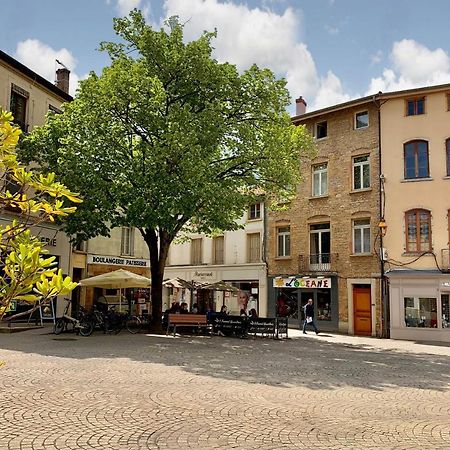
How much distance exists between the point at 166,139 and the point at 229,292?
632 inches

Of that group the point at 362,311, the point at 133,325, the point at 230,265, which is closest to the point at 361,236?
the point at 362,311

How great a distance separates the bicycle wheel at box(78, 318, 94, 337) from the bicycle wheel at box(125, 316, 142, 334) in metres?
1.92

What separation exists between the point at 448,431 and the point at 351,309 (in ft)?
61.2

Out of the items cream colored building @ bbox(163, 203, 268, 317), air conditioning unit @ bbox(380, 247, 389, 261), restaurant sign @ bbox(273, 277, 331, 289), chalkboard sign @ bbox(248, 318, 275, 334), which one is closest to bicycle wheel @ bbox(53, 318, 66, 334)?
chalkboard sign @ bbox(248, 318, 275, 334)

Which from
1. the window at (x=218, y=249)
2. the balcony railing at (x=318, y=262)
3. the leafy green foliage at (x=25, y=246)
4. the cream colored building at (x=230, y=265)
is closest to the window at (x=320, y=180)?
the balcony railing at (x=318, y=262)

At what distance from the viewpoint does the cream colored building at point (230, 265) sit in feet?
97.6

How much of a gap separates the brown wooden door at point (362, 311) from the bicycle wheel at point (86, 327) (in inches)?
507

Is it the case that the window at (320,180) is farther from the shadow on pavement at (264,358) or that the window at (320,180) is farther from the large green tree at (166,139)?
the shadow on pavement at (264,358)

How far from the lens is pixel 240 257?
31.1m

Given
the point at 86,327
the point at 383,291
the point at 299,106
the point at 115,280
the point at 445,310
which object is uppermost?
the point at 299,106

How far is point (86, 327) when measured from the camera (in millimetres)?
18750

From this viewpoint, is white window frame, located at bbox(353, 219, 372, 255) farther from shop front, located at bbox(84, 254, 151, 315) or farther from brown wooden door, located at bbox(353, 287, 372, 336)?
shop front, located at bbox(84, 254, 151, 315)

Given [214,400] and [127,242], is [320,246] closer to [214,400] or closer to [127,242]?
[127,242]

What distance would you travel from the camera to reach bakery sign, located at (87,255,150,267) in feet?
94.4
